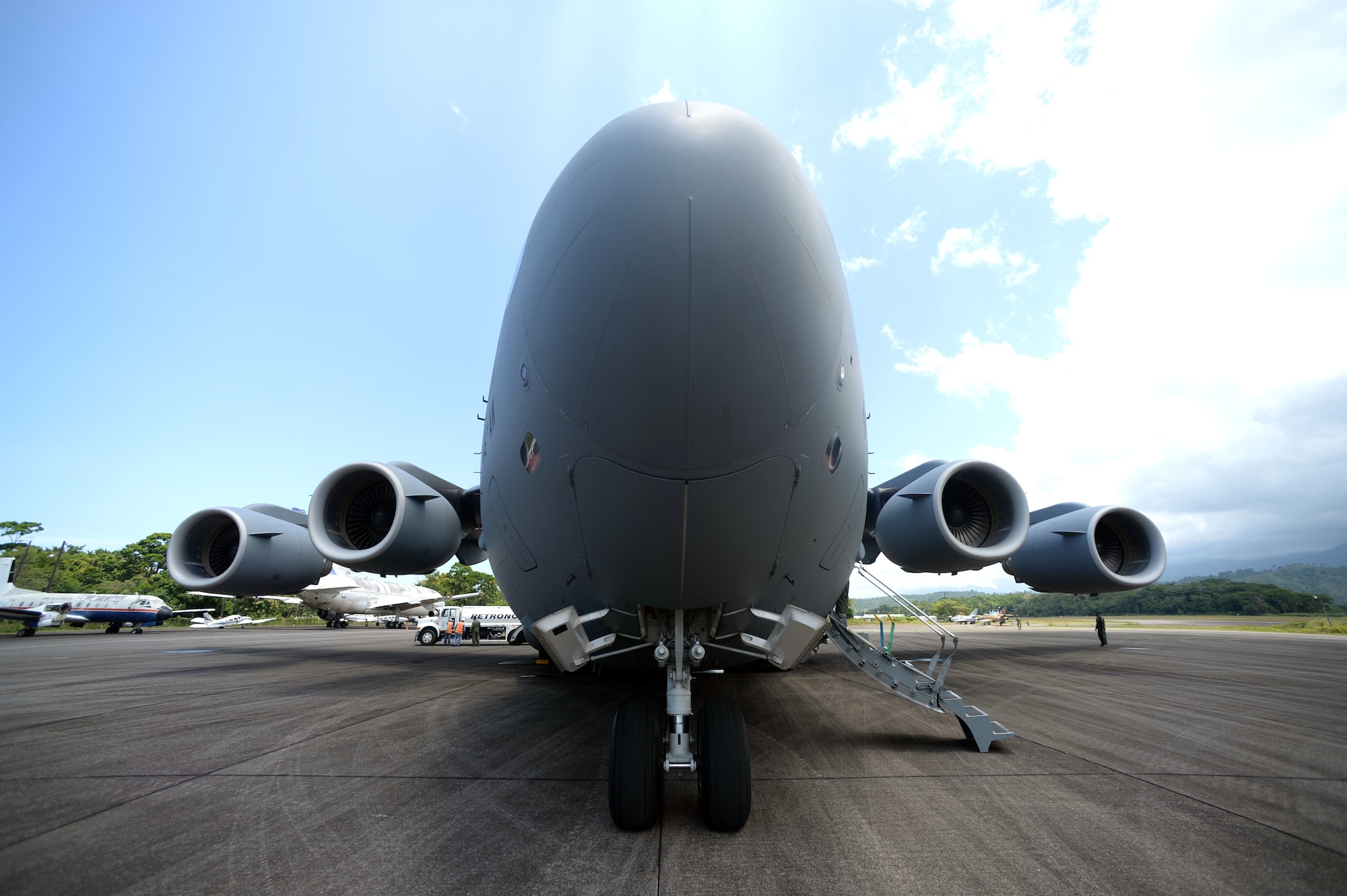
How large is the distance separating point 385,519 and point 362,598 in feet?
120

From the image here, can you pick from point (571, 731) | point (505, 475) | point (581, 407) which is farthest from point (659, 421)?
point (571, 731)

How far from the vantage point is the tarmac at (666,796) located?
2.56 meters

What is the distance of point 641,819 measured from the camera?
297cm

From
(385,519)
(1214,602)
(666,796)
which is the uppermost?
(385,519)

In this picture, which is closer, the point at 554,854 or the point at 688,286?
the point at 688,286

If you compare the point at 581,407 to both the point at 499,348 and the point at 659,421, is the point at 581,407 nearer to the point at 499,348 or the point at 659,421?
the point at 659,421

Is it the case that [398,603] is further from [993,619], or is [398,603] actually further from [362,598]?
[993,619]

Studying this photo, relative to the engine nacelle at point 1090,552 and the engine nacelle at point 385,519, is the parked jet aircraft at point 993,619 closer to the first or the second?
the engine nacelle at point 1090,552

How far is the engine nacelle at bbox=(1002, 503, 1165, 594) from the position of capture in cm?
855

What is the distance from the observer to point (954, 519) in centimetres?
614

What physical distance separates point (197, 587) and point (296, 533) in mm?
1603

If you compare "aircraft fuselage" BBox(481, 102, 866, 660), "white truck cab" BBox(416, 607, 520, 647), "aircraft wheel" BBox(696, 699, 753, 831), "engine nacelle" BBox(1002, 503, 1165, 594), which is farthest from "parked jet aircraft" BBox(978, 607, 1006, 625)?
"aircraft fuselage" BBox(481, 102, 866, 660)

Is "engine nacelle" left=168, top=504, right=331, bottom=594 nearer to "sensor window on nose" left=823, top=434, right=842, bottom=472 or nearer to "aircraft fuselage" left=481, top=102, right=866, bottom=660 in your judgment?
"aircraft fuselage" left=481, top=102, right=866, bottom=660

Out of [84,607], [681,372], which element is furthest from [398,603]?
[681,372]
